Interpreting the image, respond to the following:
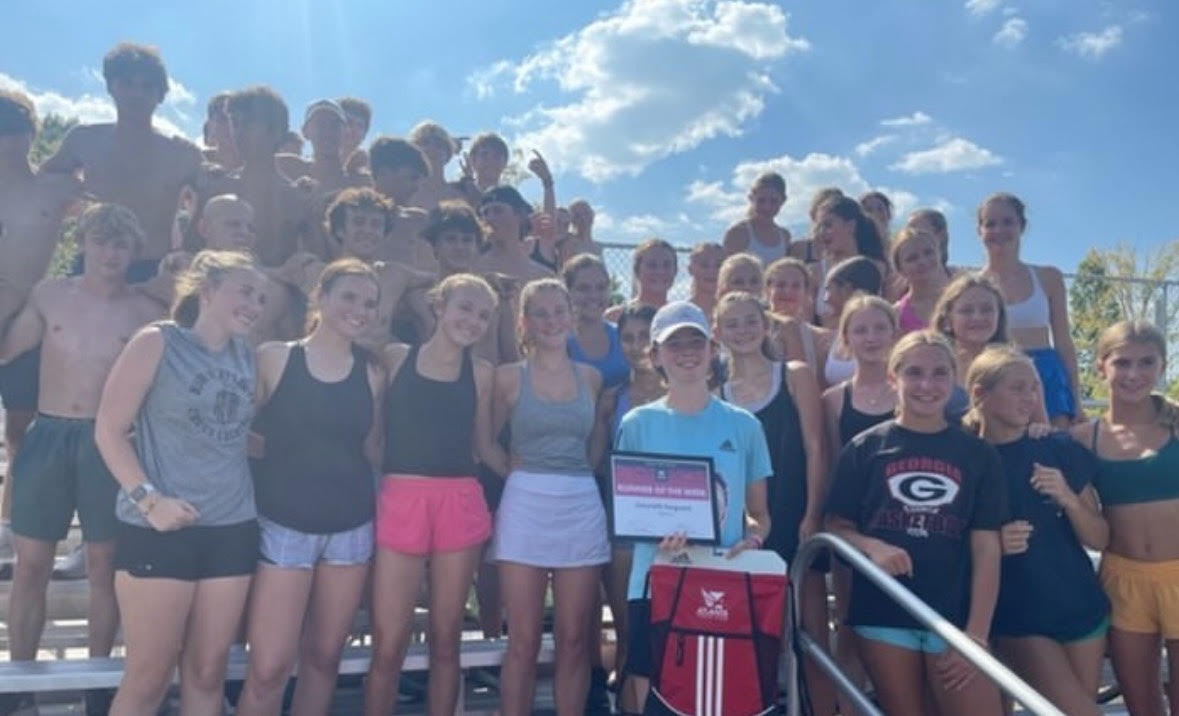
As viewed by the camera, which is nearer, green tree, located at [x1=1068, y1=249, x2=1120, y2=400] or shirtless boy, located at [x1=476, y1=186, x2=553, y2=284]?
shirtless boy, located at [x1=476, y1=186, x2=553, y2=284]

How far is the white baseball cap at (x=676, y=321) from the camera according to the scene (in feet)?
11.0

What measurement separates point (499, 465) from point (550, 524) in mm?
390

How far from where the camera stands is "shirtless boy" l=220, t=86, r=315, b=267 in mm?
4695

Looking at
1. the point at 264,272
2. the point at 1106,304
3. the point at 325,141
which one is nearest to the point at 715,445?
the point at 264,272

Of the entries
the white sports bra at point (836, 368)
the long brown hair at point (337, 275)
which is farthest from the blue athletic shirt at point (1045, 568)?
the long brown hair at point (337, 275)

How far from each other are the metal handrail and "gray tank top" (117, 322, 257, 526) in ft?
6.68

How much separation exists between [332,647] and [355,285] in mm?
1390

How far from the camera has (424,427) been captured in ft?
11.6

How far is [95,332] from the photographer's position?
3.83m

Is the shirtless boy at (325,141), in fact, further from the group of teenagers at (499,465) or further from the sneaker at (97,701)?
the sneaker at (97,701)

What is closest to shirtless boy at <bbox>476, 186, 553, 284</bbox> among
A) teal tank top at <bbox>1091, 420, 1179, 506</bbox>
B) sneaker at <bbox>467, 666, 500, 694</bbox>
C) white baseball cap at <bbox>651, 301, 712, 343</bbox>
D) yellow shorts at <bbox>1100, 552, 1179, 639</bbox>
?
white baseball cap at <bbox>651, 301, 712, 343</bbox>

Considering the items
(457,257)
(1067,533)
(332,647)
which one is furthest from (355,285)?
(1067,533)

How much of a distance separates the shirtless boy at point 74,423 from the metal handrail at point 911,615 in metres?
2.76

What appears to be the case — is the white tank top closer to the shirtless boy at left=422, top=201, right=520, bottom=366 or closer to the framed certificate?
the shirtless boy at left=422, top=201, right=520, bottom=366
